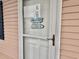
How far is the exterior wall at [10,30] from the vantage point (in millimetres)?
2798

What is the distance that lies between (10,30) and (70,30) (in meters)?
1.90

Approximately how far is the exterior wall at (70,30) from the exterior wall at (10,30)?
4.66ft

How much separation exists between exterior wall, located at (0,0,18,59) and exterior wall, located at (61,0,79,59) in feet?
4.66

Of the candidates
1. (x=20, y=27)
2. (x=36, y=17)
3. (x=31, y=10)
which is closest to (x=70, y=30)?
(x=36, y=17)

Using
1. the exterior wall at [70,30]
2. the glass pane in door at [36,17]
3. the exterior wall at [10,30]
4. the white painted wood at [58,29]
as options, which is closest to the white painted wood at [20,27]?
the glass pane in door at [36,17]

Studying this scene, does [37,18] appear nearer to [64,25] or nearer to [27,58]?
[64,25]

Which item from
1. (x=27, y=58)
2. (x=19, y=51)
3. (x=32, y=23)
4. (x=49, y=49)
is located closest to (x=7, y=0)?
(x=32, y=23)

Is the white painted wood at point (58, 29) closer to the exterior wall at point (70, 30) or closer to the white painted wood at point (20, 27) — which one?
the exterior wall at point (70, 30)

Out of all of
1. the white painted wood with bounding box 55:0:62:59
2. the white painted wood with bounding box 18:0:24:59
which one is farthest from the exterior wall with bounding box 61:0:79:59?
the white painted wood with bounding box 18:0:24:59

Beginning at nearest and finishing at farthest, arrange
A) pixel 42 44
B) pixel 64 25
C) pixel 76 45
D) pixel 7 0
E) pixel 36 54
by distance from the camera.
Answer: pixel 76 45 → pixel 64 25 → pixel 42 44 → pixel 36 54 → pixel 7 0

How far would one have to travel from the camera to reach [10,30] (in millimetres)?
3070

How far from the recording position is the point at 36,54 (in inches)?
90.4

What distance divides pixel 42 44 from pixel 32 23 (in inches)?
19.8

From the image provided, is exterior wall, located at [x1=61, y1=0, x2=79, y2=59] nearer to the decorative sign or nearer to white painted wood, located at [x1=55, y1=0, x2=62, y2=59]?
white painted wood, located at [x1=55, y1=0, x2=62, y2=59]
